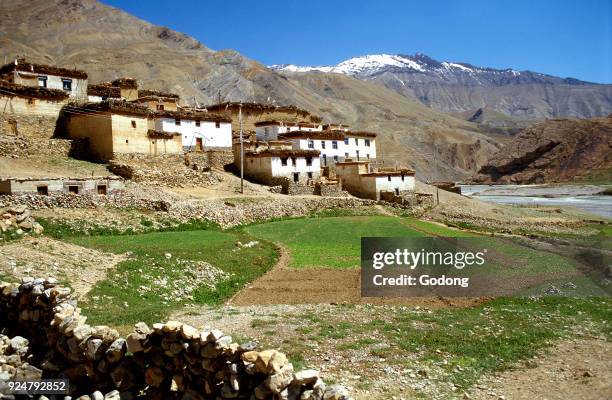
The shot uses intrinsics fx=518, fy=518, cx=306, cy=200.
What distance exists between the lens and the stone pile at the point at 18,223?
19406mm

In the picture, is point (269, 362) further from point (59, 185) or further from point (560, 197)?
point (560, 197)

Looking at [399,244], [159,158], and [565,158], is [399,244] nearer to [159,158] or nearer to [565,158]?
[159,158]

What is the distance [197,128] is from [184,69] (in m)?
78.7

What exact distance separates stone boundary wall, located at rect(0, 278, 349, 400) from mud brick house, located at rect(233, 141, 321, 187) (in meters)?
31.7

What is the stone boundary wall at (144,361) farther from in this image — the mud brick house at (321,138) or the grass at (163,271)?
the mud brick house at (321,138)

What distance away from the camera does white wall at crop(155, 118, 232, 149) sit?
40312 mm

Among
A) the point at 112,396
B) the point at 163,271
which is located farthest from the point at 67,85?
the point at 112,396

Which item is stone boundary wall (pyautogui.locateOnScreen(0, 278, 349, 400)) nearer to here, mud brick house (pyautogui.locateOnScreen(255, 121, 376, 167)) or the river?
mud brick house (pyautogui.locateOnScreen(255, 121, 376, 167))

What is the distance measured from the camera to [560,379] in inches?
370

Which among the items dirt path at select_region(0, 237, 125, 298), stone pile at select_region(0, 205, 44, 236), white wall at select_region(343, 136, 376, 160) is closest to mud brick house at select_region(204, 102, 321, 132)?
white wall at select_region(343, 136, 376, 160)

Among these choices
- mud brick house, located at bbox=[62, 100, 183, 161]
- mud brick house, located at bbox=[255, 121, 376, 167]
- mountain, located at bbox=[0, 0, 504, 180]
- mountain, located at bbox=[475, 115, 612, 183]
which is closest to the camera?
mud brick house, located at bbox=[62, 100, 183, 161]

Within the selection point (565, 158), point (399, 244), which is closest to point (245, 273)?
point (399, 244)

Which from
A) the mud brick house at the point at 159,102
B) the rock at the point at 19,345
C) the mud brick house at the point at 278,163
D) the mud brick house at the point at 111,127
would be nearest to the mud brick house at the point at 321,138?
the mud brick house at the point at 278,163

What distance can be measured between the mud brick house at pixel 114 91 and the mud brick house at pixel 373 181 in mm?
19660
